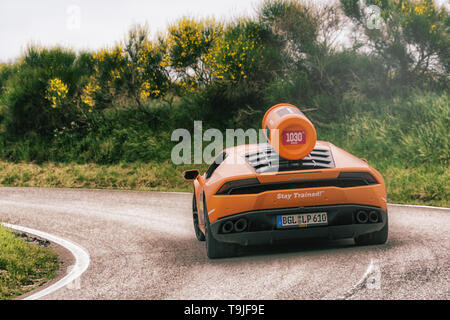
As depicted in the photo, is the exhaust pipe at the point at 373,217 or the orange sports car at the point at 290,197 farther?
the exhaust pipe at the point at 373,217

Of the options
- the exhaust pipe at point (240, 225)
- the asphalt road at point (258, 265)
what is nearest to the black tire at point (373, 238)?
the asphalt road at point (258, 265)

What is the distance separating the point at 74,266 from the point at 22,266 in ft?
2.06

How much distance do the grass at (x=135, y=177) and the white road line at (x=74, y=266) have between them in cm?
803

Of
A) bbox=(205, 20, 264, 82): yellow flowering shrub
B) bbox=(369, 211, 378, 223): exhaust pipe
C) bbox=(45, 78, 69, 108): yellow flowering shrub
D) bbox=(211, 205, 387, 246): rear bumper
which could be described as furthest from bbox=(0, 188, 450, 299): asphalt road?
bbox=(45, 78, 69, 108): yellow flowering shrub

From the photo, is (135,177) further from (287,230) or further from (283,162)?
(287,230)

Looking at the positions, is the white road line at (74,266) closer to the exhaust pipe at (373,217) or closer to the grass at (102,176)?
the exhaust pipe at (373,217)

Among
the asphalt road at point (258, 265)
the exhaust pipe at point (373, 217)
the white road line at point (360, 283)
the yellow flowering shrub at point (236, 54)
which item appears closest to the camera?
the white road line at point (360, 283)

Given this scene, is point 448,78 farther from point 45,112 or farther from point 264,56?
point 45,112

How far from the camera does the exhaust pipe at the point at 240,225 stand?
262 inches

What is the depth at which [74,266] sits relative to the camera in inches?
293

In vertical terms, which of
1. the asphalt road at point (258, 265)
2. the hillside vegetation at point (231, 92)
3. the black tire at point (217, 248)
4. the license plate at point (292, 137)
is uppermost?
the hillside vegetation at point (231, 92)

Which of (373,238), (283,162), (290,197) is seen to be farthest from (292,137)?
(373,238)

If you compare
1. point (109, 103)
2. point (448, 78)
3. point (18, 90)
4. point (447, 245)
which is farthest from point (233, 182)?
point (18, 90)

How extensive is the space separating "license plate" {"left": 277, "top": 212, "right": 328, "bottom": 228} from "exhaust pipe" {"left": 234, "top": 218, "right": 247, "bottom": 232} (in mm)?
388
